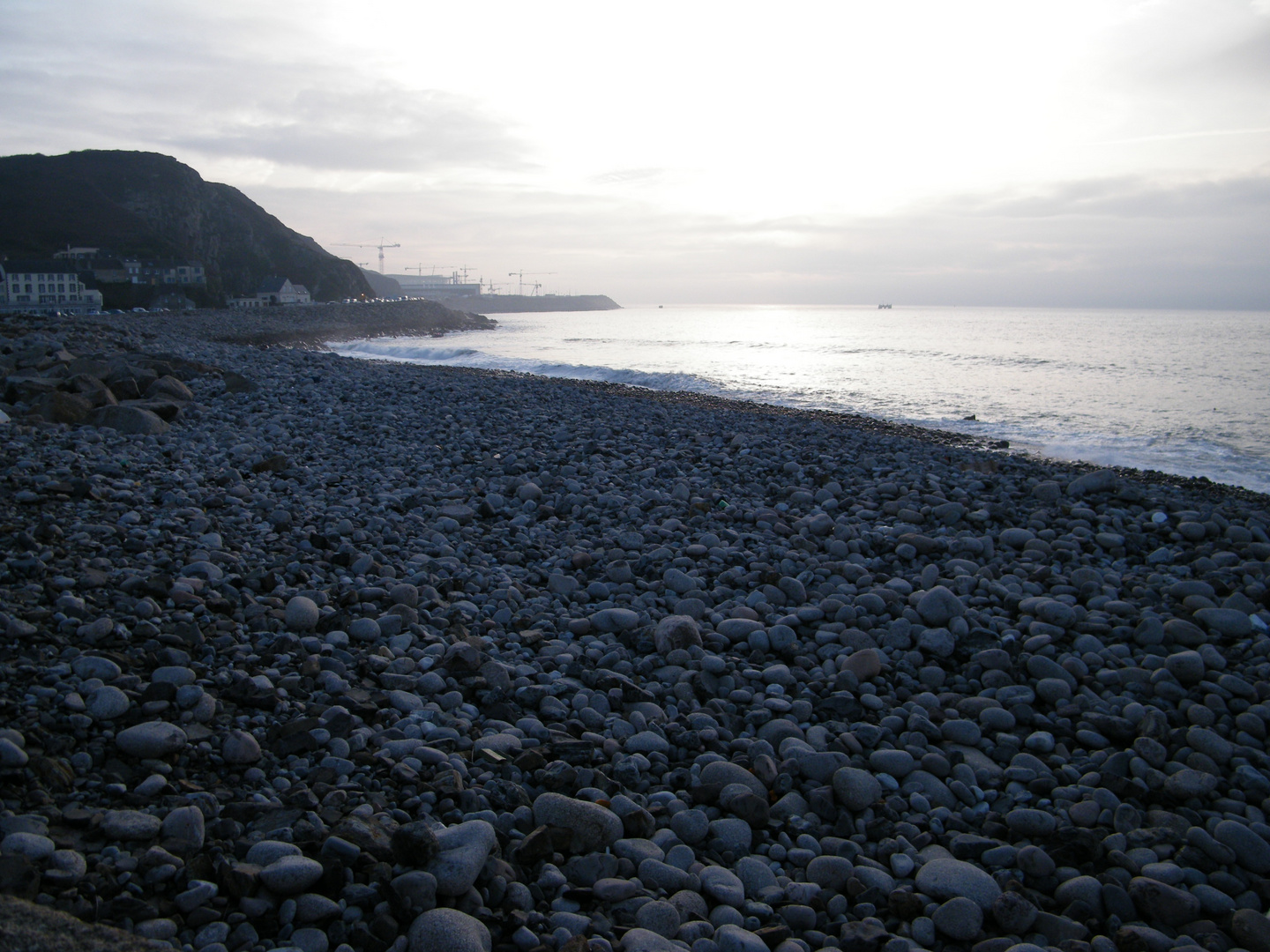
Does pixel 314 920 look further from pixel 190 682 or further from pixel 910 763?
pixel 910 763

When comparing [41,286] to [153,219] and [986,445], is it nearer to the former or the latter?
[153,219]

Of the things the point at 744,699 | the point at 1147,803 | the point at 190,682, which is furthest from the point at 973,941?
the point at 190,682

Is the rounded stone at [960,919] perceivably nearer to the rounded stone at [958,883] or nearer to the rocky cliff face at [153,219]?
the rounded stone at [958,883]

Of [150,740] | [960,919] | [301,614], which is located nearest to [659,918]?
[960,919]

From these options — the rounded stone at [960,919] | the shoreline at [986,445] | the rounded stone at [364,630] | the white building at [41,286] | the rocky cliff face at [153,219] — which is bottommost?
the rounded stone at [960,919]

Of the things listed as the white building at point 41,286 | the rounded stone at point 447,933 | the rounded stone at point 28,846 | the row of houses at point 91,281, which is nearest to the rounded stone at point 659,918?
the rounded stone at point 447,933

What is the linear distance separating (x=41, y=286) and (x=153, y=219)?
3053cm

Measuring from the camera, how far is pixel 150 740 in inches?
115

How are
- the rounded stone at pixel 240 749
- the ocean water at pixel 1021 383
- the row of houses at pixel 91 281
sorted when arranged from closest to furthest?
the rounded stone at pixel 240 749 → the ocean water at pixel 1021 383 → the row of houses at pixel 91 281

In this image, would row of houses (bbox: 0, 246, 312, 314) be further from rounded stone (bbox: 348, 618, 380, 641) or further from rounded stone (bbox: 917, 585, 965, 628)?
rounded stone (bbox: 917, 585, 965, 628)

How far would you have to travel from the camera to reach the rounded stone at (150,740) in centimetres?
290

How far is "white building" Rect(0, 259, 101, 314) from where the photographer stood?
5869 centimetres

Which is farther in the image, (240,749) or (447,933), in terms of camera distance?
(240,749)

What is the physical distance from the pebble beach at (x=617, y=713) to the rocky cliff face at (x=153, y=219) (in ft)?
267
